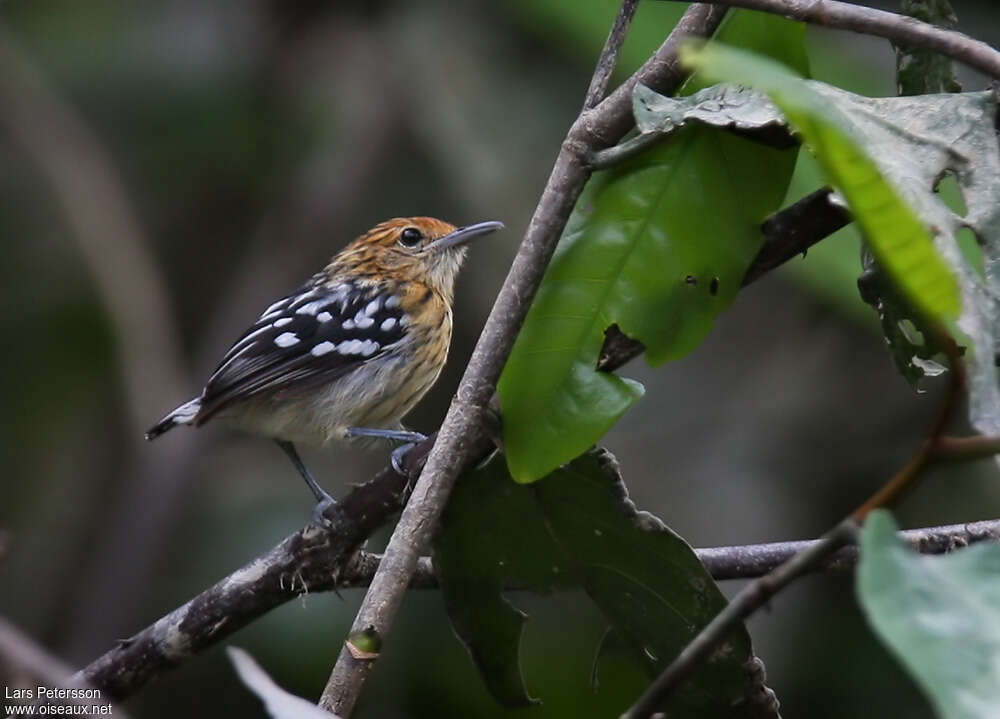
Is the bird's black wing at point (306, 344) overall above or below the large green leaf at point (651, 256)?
below

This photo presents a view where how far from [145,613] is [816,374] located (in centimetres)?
317

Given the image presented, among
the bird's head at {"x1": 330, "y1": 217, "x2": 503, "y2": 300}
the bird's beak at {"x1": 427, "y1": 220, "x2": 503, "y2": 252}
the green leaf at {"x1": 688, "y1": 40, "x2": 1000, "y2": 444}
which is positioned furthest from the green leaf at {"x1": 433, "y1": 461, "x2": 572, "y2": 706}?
the bird's head at {"x1": 330, "y1": 217, "x2": 503, "y2": 300}

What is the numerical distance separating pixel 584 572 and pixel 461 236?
9.19 feet

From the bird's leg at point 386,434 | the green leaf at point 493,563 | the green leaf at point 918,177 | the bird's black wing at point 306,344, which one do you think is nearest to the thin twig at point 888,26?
the green leaf at point 918,177

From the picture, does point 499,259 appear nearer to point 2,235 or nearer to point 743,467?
point 743,467

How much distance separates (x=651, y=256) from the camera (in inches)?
88.3

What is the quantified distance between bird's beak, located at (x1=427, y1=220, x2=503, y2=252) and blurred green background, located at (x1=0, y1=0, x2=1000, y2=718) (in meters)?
0.19

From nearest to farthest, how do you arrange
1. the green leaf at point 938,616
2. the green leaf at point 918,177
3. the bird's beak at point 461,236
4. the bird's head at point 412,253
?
1. the green leaf at point 938,616
2. the green leaf at point 918,177
3. the bird's beak at point 461,236
4. the bird's head at point 412,253

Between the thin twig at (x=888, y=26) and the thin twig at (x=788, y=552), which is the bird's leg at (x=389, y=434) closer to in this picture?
the thin twig at (x=788, y=552)

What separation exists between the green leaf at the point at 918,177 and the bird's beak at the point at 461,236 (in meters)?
2.75

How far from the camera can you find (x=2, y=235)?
657 centimetres

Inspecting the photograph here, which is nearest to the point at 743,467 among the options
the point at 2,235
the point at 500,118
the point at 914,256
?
the point at 500,118

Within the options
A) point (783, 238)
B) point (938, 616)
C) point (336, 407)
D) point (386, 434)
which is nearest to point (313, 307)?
point (336, 407)

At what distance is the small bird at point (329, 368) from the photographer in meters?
4.39
